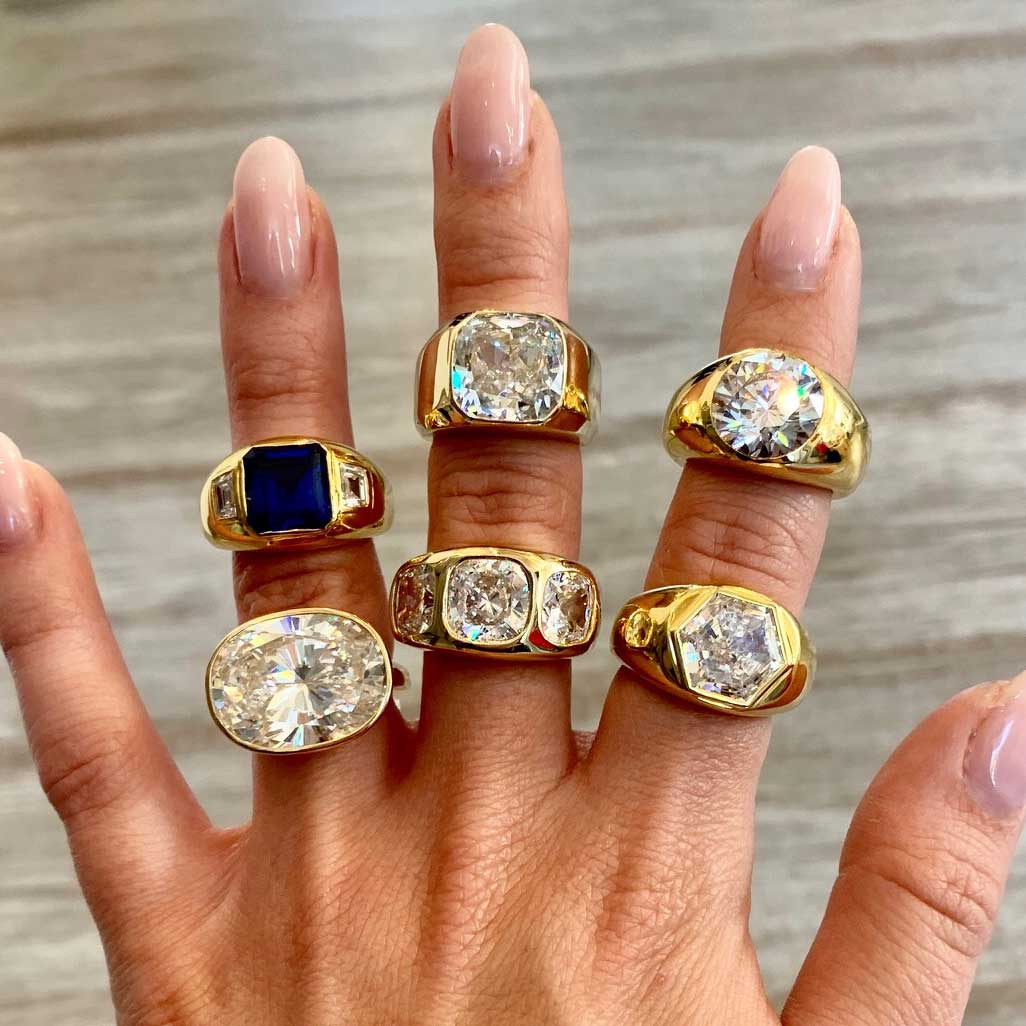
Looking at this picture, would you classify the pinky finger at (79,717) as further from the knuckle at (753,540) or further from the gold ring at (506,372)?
the knuckle at (753,540)

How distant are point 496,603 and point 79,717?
380 mm

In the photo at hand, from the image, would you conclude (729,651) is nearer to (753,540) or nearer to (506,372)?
(753,540)

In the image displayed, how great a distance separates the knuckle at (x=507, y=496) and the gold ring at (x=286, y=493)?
8cm

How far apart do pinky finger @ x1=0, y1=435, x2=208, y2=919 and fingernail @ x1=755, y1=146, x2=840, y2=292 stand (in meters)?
0.61

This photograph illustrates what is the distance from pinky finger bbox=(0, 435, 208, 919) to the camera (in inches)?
31.8

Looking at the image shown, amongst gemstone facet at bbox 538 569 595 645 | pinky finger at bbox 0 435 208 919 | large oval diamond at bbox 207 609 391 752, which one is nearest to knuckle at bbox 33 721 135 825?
pinky finger at bbox 0 435 208 919

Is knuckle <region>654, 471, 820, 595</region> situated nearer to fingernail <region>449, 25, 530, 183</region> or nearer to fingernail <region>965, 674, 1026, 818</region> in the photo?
fingernail <region>965, 674, 1026, 818</region>

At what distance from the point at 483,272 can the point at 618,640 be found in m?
0.31

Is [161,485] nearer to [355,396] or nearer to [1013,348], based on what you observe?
[355,396]

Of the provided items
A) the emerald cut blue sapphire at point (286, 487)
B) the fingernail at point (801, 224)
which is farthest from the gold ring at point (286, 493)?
the fingernail at point (801, 224)

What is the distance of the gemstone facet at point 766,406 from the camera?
0.68 meters

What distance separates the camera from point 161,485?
1.13 m

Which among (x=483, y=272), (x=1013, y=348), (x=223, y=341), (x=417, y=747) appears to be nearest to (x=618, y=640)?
(x=417, y=747)

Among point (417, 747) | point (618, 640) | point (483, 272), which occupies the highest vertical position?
point (483, 272)
